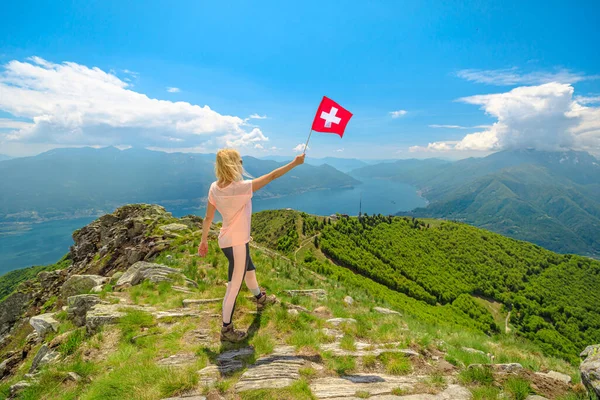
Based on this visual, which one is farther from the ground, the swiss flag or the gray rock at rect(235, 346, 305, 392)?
the swiss flag

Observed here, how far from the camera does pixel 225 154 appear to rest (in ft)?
17.7

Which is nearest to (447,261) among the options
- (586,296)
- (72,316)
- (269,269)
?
(586,296)

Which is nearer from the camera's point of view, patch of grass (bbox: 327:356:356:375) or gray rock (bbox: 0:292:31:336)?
patch of grass (bbox: 327:356:356:375)

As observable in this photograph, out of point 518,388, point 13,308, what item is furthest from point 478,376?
point 13,308

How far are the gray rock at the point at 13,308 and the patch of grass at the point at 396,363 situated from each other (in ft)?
92.1

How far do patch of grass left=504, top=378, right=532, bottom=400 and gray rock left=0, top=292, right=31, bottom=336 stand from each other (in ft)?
98.9

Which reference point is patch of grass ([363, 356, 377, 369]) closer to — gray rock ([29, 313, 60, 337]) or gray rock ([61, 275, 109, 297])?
gray rock ([29, 313, 60, 337])

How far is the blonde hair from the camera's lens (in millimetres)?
5270

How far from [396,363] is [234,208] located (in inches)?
183

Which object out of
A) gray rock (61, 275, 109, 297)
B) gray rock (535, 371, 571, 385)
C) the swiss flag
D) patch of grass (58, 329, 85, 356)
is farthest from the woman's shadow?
gray rock (61, 275, 109, 297)

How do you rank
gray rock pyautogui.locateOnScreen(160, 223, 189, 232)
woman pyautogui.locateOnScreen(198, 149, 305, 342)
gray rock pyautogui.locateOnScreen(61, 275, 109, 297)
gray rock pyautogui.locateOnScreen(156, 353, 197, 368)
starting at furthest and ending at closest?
gray rock pyautogui.locateOnScreen(160, 223, 189, 232) → gray rock pyautogui.locateOnScreen(61, 275, 109, 297) → woman pyautogui.locateOnScreen(198, 149, 305, 342) → gray rock pyautogui.locateOnScreen(156, 353, 197, 368)

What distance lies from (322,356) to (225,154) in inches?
186

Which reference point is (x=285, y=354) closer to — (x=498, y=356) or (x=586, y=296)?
(x=498, y=356)

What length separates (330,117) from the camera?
24.5 feet
